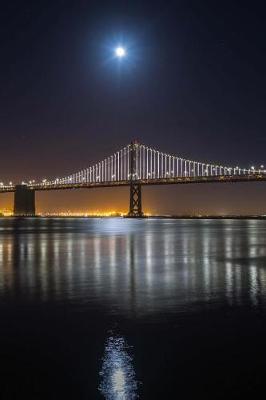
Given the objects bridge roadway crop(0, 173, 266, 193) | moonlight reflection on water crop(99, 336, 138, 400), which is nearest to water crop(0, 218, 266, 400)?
moonlight reflection on water crop(99, 336, 138, 400)

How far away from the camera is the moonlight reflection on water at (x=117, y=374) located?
4520mm

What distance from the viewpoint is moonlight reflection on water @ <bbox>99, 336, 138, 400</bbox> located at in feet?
14.8

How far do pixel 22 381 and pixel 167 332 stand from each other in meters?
2.21

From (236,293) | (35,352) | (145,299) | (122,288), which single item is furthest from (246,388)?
(122,288)

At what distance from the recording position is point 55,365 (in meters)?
5.19

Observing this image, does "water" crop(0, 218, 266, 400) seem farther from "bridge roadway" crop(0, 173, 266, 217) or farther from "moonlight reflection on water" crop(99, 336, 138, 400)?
"bridge roadway" crop(0, 173, 266, 217)

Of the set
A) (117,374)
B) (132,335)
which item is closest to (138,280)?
(132,335)

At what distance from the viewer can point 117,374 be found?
16.3 feet

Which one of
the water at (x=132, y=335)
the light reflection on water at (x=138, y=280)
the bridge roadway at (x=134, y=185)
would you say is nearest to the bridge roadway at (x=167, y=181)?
the bridge roadway at (x=134, y=185)

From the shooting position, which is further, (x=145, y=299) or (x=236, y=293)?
(x=236, y=293)

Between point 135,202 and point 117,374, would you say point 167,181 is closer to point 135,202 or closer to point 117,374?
point 135,202

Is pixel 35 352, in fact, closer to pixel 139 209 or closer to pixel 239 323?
pixel 239 323

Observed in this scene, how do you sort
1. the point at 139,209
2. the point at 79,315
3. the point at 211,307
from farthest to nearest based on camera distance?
1. the point at 139,209
2. the point at 211,307
3. the point at 79,315

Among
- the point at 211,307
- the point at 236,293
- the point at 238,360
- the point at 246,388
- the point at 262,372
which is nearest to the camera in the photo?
the point at 246,388
